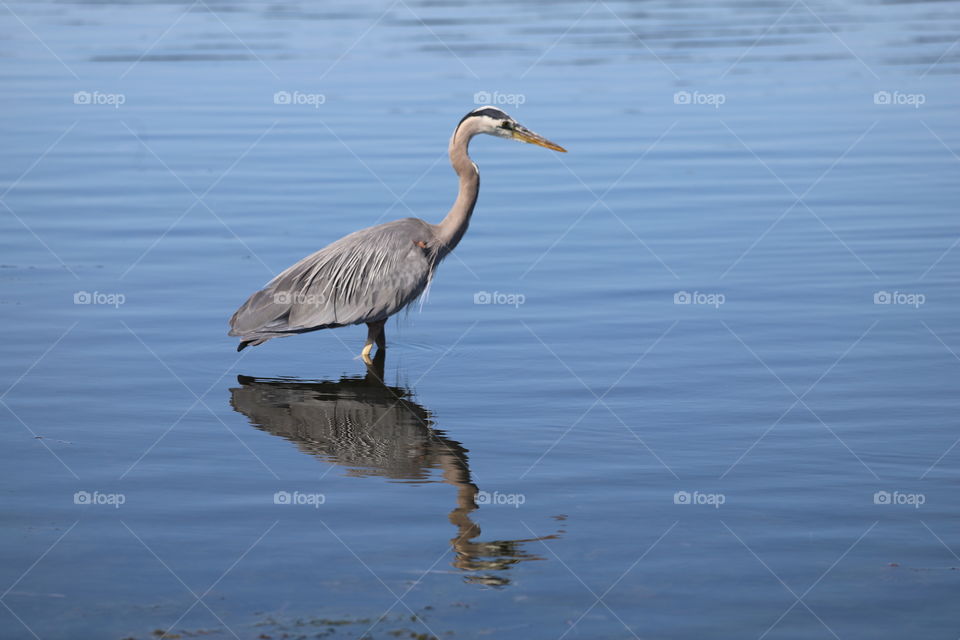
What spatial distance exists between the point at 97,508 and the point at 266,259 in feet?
18.5

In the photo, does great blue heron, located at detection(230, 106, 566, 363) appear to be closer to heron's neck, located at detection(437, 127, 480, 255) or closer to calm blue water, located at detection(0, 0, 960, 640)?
heron's neck, located at detection(437, 127, 480, 255)

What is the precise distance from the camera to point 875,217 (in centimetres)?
1441

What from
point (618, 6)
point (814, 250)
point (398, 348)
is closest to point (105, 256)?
point (398, 348)

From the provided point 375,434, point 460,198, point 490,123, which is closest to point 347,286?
point 460,198

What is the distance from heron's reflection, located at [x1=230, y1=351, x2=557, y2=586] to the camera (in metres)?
7.16

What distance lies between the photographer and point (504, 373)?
10.2 metres

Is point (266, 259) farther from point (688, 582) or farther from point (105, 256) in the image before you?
point (688, 582)

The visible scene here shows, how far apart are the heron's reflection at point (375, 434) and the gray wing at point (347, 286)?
573 millimetres

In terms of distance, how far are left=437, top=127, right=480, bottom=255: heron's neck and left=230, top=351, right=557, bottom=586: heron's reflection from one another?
1.45m

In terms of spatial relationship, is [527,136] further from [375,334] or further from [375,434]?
[375,434]

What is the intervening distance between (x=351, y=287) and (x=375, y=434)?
230cm

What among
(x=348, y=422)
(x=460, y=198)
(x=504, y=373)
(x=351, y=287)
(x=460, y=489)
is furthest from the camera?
(x=460, y=198)

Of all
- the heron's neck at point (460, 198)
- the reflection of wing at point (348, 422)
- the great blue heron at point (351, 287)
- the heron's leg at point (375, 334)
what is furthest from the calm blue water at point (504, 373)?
the heron's neck at point (460, 198)

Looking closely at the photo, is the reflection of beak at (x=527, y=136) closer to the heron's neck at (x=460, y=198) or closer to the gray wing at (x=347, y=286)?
the heron's neck at (x=460, y=198)
